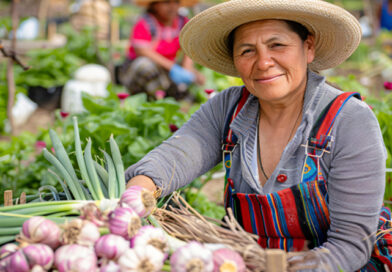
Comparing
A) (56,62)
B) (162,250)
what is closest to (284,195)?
(162,250)

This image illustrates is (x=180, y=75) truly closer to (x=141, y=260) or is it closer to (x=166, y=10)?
(x=166, y=10)

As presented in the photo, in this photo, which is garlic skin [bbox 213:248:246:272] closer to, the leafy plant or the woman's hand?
the woman's hand

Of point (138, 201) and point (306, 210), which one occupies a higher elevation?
point (138, 201)

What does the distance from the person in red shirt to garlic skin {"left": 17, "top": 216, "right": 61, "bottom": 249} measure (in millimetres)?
4143

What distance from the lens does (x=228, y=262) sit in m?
1.18

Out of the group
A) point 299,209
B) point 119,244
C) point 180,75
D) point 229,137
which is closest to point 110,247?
point 119,244

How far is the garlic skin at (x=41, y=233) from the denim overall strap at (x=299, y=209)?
2.64ft

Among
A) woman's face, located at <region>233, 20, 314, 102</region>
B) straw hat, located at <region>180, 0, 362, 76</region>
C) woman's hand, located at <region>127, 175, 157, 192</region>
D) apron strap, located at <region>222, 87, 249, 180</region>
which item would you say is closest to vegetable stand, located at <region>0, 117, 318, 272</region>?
woman's hand, located at <region>127, 175, 157, 192</region>

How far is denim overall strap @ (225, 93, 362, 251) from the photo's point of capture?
1672 millimetres

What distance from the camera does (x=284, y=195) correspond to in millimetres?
1699

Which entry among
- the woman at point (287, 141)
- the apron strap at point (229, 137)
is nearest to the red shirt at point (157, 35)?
the woman at point (287, 141)

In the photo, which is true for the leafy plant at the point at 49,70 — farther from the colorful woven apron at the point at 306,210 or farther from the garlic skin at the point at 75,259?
the garlic skin at the point at 75,259

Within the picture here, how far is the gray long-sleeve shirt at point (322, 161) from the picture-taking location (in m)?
1.55

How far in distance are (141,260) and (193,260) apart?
0.13m
